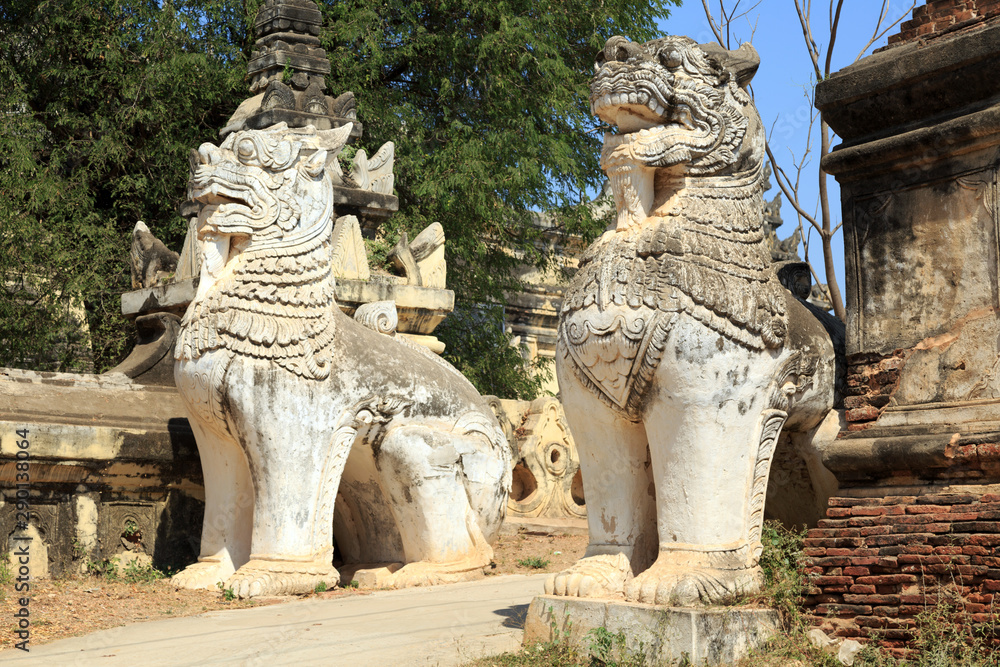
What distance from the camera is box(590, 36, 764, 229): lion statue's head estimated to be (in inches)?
193

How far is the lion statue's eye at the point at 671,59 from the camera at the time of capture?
16.2 feet

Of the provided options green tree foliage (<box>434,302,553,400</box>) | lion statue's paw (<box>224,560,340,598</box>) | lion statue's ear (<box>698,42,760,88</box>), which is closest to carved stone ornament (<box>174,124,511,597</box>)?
lion statue's paw (<box>224,560,340,598</box>)

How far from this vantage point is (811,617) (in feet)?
15.4

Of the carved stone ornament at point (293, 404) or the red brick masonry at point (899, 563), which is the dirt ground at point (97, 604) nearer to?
the carved stone ornament at point (293, 404)

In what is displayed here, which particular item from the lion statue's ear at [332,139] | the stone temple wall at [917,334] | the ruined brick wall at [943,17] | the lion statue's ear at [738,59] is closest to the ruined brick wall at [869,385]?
the stone temple wall at [917,334]

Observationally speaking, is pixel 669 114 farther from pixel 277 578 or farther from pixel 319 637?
pixel 277 578

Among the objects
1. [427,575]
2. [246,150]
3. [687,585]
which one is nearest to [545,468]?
[427,575]

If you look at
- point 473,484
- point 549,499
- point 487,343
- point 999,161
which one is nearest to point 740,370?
point 999,161

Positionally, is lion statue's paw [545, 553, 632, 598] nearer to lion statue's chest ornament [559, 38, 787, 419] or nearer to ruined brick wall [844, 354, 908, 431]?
lion statue's chest ornament [559, 38, 787, 419]

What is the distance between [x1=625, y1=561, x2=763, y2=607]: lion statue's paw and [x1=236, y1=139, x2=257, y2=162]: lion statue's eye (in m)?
3.33

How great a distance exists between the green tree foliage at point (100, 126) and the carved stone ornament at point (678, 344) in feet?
30.8

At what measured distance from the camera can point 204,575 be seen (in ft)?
21.6

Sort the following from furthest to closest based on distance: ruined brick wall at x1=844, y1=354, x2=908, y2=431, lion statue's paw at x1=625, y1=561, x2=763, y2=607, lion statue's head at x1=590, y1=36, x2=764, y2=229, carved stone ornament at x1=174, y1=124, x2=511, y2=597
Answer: carved stone ornament at x1=174, y1=124, x2=511, y2=597 < ruined brick wall at x1=844, y1=354, x2=908, y2=431 < lion statue's head at x1=590, y1=36, x2=764, y2=229 < lion statue's paw at x1=625, y1=561, x2=763, y2=607

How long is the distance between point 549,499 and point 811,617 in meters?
6.08
